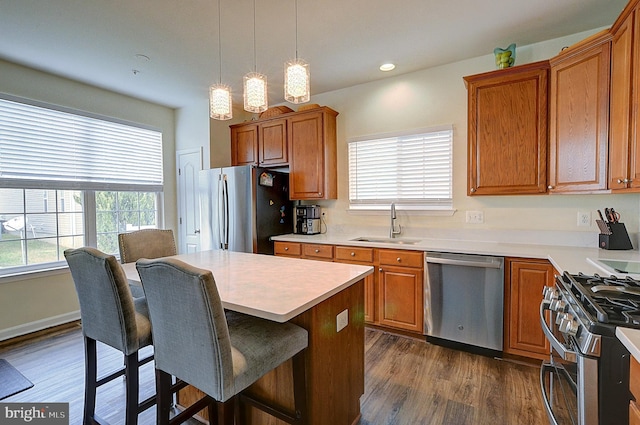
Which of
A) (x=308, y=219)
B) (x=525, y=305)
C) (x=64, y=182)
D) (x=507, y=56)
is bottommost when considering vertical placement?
(x=525, y=305)

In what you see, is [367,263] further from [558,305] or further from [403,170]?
[558,305]

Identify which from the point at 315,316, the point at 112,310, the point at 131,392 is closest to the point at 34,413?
the point at 131,392

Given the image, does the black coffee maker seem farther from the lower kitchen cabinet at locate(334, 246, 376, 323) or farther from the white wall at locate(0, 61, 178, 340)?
the white wall at locate(0, 61, 178, 340)

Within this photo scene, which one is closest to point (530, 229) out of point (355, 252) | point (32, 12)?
point (355, 252)

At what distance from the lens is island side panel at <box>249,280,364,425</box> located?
137cm

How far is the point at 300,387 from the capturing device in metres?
1.32

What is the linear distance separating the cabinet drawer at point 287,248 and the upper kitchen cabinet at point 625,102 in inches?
105

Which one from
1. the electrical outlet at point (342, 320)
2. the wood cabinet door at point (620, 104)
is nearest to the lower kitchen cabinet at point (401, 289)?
the electrical outlet at point (342, 320)

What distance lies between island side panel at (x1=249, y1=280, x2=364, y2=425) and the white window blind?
333 centimetres

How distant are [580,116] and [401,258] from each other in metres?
1.70

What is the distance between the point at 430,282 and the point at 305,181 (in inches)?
72.7

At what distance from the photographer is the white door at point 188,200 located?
163 inches

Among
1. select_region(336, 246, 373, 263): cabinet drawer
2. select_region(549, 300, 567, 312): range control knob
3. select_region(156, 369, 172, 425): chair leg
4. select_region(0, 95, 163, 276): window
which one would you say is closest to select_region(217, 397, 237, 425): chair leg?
select_region(156, 369, 172, 425): chair leg

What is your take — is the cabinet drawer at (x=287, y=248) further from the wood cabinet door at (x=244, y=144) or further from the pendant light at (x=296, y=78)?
the pendant light at (x=296, y=78)
